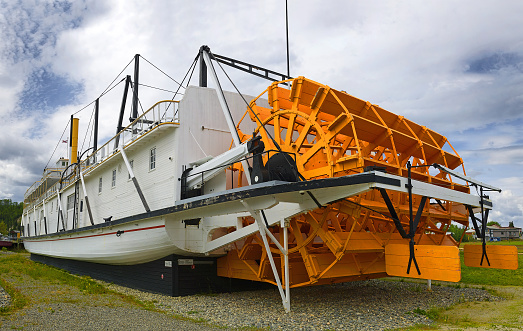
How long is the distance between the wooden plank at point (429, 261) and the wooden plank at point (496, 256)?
2521mm

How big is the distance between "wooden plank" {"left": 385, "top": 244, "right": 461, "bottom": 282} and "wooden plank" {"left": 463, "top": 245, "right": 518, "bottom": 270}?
8.27ft

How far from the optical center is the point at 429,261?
17.4ft

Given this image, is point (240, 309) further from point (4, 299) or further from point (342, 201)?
point (4, 299)

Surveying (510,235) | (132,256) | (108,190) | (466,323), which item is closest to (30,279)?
(108,190)

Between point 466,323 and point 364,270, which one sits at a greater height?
point 364,270

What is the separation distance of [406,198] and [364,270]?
2.11m

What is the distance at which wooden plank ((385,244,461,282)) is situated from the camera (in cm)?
505

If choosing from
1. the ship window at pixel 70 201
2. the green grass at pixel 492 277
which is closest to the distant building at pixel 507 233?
the green grass at pixel 492 277

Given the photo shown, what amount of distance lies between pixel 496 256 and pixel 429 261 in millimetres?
3091

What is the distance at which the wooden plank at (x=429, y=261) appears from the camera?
5053 millimetres

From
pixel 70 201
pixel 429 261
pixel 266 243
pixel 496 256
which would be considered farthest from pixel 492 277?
pixel 70 201

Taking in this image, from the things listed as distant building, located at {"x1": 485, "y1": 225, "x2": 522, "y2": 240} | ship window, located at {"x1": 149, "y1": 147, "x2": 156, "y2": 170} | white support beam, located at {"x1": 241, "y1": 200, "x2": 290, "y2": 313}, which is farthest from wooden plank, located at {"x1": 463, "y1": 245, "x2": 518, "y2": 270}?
distant building, located at {"x1": 485, "y1": 225, "x2": 522, "y2": 240}

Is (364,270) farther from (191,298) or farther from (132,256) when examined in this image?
(132,256)

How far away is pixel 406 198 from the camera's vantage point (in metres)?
8.88
